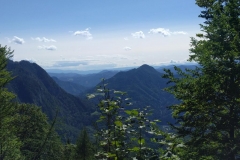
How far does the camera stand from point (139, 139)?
4.19 metres

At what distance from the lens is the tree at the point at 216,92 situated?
40.7 ft

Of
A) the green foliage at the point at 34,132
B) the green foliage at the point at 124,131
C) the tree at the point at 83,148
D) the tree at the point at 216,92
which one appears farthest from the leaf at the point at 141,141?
the green foliage at the point at 34,132

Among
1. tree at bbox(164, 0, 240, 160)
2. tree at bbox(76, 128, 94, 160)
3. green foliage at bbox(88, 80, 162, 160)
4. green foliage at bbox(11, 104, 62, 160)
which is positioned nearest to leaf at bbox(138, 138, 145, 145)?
green foliage at bbox(88, 80, 162, 160)

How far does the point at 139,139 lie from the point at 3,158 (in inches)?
1023

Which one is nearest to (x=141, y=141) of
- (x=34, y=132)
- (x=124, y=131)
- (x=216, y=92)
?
(x=124, y=131)

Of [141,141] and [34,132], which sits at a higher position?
[141,141]

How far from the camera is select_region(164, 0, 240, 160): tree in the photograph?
12414 mm

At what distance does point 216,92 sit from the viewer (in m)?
13.1

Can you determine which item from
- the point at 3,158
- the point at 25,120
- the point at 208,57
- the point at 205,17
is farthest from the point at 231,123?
the point at 25,120

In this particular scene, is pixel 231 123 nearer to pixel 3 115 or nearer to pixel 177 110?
pixel 177 110

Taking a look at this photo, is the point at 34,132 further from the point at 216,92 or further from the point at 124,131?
the point at 124,131

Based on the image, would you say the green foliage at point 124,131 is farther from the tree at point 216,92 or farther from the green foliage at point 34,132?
the green foliage at point 34,132

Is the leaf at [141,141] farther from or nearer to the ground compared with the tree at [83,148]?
farther from the ground

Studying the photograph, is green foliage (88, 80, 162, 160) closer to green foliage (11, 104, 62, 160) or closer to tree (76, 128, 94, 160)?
tree (76, 128, 94, 160)
